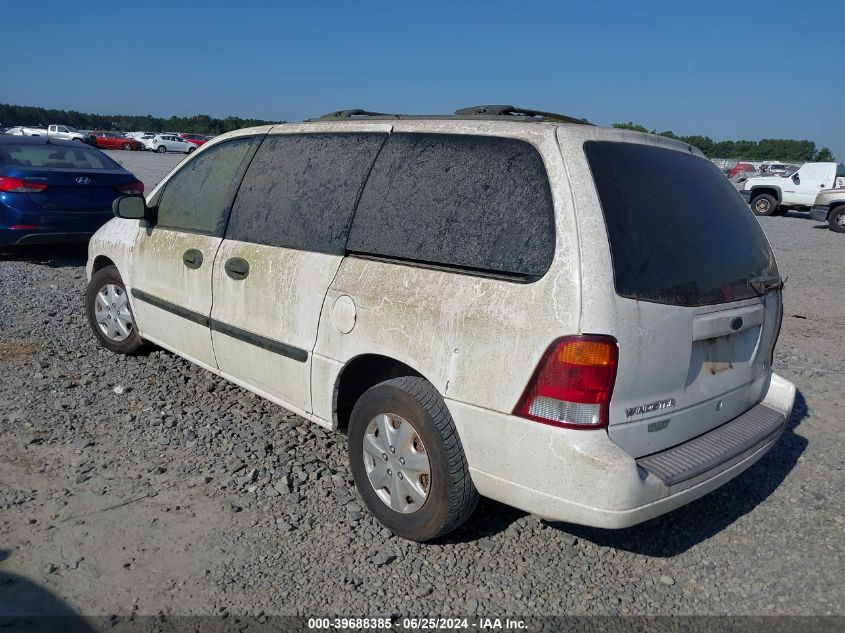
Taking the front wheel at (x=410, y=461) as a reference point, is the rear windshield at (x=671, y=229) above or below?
above

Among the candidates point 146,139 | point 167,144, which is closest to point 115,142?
point 146,139

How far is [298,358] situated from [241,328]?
1.79 ft

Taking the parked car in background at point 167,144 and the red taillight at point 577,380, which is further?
the parked car in background at point 167,144

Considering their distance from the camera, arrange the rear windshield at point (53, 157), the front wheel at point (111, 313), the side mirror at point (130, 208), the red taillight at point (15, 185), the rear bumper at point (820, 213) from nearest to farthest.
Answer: the side mirror at point (130, 208) → the front wheel at point (111, 313) → the red taillight at point (15, 185) → the rear windshield at point (53, 157) → the rear bumper at point (820, 213)

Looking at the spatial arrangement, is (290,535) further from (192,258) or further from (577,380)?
(192,258)

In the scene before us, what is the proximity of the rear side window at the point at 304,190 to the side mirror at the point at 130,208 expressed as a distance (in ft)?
3.18

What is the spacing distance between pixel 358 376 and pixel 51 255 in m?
7.75

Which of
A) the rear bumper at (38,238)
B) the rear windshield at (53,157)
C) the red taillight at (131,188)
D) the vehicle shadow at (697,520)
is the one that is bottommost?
the vehicle shadow at (697,520)

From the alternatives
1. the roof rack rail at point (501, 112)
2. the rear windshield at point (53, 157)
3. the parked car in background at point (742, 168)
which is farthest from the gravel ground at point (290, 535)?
the parked car in background at point (742, 168)

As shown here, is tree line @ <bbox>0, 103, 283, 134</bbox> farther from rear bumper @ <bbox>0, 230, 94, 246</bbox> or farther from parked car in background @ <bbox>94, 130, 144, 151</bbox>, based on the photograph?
rear bumper @ <bbox>0, 230, 94, 246</bbox>

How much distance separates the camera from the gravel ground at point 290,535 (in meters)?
2.79

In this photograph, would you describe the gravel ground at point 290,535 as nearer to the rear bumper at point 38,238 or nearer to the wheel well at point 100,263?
the wheel well at point 100,263

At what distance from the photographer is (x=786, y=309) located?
8344 mm

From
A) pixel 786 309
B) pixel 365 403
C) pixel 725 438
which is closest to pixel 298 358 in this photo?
pixel 365 403
